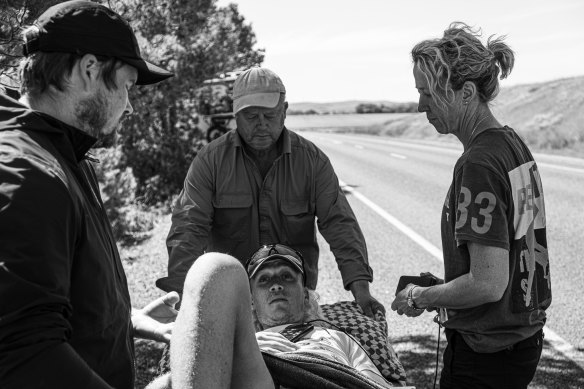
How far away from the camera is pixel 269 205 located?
4430 millimetres

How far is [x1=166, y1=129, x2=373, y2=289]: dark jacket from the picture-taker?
439 centimetres

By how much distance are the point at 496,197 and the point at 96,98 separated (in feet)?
5.10

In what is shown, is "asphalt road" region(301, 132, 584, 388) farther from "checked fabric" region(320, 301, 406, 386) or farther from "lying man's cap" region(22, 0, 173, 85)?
"lying man's cap" region(22, 0, 173, 85)

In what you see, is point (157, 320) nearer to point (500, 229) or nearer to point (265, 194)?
point (500, 229)

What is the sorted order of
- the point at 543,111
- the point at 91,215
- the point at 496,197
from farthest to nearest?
the point at 543,111 → the point at 496,197 → the point at 91,215

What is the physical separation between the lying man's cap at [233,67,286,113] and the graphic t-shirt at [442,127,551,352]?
163 centimetres

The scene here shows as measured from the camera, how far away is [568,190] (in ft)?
47.8

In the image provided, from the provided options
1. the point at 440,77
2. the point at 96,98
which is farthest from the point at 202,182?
the point at 96,98

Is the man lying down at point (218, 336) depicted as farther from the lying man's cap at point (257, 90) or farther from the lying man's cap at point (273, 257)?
the lying man's cap at point (257, 90)

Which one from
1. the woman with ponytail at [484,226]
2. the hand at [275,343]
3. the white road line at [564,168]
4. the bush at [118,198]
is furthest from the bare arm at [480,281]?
the white road line at [564,168]

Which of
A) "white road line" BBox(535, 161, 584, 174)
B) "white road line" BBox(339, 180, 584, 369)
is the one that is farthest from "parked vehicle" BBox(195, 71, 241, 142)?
"white road line" BBox(535, 161, 584, 174)

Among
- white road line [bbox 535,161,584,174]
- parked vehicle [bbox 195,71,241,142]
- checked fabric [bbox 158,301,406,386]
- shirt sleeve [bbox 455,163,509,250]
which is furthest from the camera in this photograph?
white road line [bbox 535,161,584,174]

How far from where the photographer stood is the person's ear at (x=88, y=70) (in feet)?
6.86

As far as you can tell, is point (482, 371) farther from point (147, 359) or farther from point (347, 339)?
point (147, 359)
